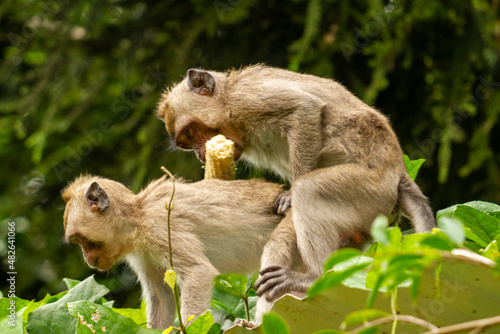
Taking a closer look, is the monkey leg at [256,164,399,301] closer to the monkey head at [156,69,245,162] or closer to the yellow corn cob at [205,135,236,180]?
the yellow corn cob at [205,135,236,180]

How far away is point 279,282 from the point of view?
2.43 m

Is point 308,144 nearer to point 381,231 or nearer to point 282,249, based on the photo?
point 282,249

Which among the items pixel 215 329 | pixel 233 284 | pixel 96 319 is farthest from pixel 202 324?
pixel 233 284

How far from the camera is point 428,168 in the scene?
485 cm

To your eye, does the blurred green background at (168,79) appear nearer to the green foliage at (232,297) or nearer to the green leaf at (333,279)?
the green foliage at (232,297)

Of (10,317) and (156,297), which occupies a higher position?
(10,317)

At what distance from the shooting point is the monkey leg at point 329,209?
2463 mm

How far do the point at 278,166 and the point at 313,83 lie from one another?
0.46 m

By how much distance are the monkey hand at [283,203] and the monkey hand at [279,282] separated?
44 centimetres

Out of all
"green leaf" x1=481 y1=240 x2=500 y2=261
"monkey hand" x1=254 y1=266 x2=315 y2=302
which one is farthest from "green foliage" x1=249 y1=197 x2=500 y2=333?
"monkey hand" x1=254 y1=266 x2=315 y2=302

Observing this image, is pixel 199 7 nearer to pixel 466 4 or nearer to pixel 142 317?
pixel 466 4

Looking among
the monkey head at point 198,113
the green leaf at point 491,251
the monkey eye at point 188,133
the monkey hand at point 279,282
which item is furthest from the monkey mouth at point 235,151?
the green leaf at point 491,251

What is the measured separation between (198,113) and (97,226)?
771 millimetres

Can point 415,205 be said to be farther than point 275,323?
Yes
